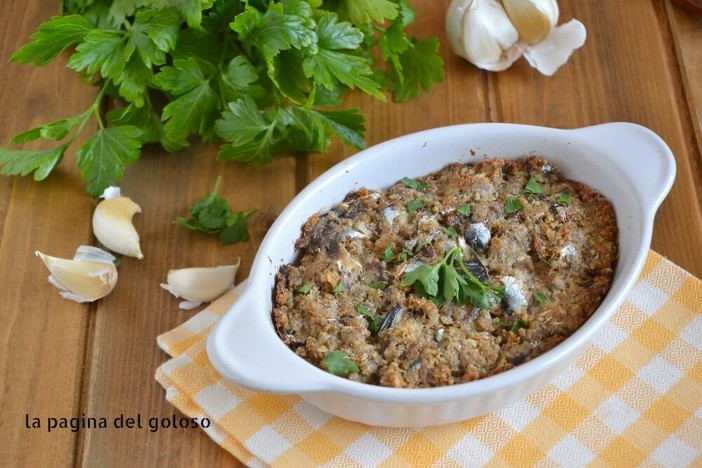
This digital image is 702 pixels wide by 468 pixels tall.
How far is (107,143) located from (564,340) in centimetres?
104

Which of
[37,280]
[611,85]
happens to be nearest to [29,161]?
[37,280]

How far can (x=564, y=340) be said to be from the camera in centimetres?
137

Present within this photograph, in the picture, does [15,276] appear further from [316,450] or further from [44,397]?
[316,450]

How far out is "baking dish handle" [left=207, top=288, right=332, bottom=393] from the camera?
1286mm

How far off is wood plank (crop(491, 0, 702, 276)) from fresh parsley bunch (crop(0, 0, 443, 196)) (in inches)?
9.3

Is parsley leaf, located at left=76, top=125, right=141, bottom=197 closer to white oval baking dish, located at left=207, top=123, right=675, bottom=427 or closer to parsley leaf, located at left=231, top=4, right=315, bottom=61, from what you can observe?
parsley leaf, located at left=231, top=4, right=315, bottom=61

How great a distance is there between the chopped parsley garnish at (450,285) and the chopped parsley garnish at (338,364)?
0.58 ft

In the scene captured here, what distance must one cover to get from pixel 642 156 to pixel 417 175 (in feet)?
1.38

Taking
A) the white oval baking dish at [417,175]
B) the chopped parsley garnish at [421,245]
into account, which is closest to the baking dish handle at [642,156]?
the white oval baking dish at [417,175]

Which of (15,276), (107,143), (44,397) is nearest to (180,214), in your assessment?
(107,143)

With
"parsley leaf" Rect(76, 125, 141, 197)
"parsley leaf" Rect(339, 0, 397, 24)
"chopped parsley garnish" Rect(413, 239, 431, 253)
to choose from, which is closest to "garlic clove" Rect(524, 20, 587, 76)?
"parsley leaf" Rect(339, 0, 397, 24)

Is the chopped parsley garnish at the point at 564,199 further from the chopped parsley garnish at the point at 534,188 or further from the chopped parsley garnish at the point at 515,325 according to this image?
the chopped parsley garnish at the point at 515,325

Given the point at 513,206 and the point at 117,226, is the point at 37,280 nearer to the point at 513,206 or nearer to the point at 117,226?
the point at 117,226

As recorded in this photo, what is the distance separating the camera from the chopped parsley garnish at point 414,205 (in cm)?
159
